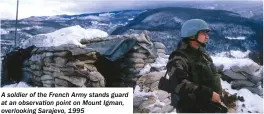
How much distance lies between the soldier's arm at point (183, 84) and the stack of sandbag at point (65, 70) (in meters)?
0.98

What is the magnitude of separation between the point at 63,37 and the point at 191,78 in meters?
1.42

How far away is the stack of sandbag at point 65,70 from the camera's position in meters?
3.74

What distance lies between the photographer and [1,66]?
389 cm

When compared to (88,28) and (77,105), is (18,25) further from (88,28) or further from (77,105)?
(77,105)

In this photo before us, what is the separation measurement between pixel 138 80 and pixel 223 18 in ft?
3.67

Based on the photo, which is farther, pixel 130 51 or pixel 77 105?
pixel 130 51

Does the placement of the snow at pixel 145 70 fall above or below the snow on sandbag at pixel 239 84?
above

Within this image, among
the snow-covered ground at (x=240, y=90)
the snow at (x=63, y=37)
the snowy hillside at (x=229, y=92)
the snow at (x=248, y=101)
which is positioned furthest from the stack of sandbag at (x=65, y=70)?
the snow at (x=248, y=101)

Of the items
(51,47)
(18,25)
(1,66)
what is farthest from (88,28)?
(1,66)

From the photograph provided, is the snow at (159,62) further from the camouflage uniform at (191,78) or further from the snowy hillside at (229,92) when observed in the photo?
the camouflage uniform at (191,78)

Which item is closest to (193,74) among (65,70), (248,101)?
(248,101)

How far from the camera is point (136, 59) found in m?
3.92

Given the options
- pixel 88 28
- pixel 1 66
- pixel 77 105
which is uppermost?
pixel 88 28

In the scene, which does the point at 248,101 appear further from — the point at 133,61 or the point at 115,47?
the point at 115,47
